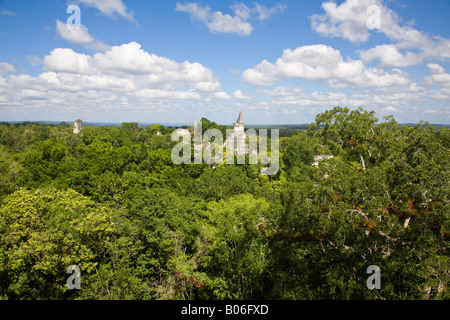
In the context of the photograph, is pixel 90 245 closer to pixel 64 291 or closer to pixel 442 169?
pixel 64 291

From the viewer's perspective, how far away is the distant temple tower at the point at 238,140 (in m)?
52.8

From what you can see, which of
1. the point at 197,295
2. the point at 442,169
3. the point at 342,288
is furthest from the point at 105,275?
the point at 442,169

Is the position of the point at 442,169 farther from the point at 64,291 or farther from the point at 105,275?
the point at 64,291

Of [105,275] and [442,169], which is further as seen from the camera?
[105,275]

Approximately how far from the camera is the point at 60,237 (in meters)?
15.2

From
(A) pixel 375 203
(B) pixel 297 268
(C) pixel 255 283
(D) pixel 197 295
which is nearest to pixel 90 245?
(D) pixel 197 295

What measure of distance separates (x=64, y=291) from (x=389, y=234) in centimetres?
1706

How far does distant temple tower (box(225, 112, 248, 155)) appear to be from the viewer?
5281 cm

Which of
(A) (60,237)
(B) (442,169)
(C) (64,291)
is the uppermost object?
(B) (442,169)

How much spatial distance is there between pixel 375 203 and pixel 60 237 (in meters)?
16.1

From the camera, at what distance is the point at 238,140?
5603cm
